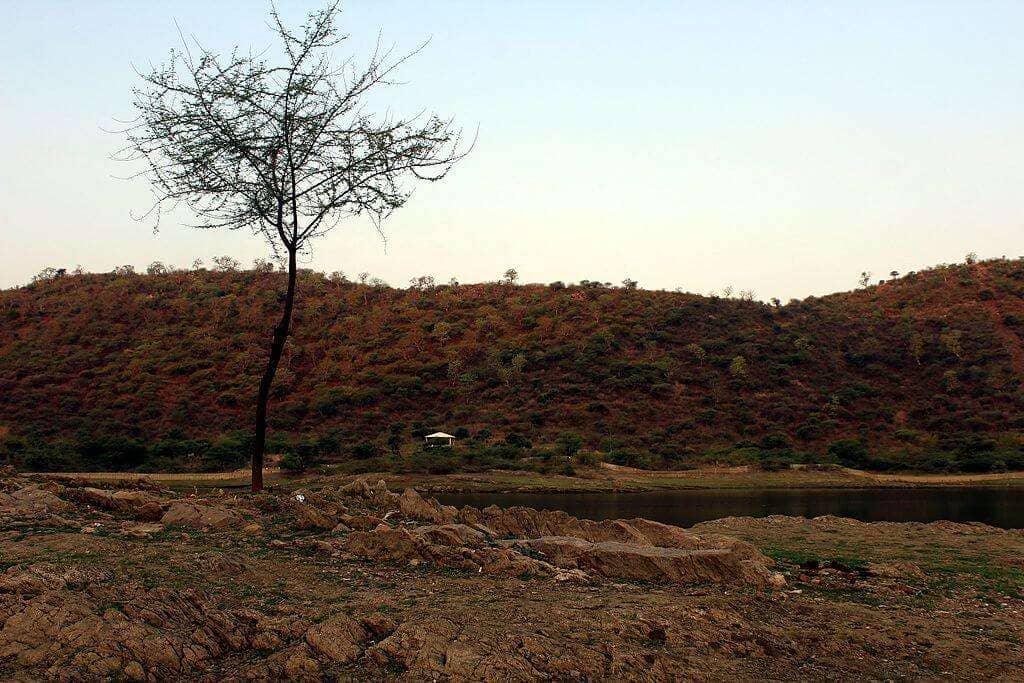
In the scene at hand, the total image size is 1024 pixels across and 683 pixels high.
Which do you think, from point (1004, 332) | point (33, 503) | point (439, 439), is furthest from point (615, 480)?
point (1004, 332)

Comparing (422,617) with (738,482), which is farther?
(738,482)

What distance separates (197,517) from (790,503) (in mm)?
25089

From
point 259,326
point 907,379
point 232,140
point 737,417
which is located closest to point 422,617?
point 232,140

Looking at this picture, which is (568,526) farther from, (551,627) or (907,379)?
(907,379)

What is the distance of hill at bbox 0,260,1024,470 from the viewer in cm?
4966

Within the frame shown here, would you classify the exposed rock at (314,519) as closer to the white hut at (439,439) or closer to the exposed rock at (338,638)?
the exposed rock at (338,638)

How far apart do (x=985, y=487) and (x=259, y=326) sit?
55139mm

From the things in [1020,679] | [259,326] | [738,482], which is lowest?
[738,482]

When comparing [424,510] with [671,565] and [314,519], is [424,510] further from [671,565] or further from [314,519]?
Answer: [671,565]

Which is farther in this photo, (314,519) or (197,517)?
(314,519)

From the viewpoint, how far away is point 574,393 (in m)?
57.7

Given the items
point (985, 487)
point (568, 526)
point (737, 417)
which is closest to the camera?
point (568, 526)

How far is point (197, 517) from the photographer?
42.2ft

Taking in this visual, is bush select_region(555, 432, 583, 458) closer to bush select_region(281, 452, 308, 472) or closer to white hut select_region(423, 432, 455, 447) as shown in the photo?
white hut select_region(423, 432, 455, 447)
